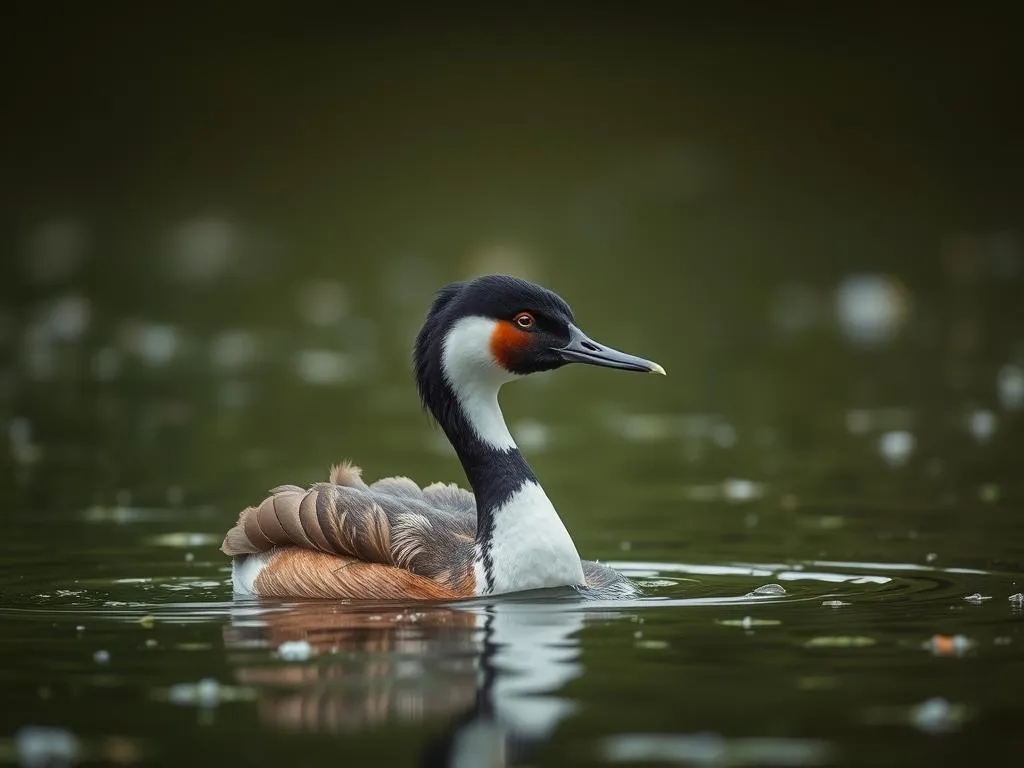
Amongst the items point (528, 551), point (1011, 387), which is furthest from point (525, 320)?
point (1011, 387)

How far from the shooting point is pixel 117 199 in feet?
213

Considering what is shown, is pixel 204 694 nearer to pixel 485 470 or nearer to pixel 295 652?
pixel 295 652

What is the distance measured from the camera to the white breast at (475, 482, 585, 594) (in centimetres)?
1175

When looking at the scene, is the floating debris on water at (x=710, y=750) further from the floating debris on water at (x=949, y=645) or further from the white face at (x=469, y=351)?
the white face at (x=469, y=351)

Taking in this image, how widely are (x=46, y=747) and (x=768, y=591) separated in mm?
5381

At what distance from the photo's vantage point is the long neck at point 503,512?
38.6ft

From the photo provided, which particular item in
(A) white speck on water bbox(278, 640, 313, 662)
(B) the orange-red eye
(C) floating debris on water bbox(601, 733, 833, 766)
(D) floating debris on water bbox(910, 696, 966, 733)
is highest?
(B) the orange-red eye

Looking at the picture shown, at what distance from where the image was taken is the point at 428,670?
941cm

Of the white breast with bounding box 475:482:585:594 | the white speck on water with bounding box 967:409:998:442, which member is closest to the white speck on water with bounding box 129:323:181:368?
the white speck on water with bounding box 967:409:998:442

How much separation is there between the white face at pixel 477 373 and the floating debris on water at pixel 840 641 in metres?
2.83

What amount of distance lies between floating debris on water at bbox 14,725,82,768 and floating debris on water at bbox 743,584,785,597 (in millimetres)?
4985

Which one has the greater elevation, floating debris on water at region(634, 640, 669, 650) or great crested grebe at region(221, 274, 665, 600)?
great crested grebe at region(221, 274, 665, 600)

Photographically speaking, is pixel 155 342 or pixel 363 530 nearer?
pixel 363 530

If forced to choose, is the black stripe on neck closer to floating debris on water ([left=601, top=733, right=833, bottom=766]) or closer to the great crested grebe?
the great crested grebe
